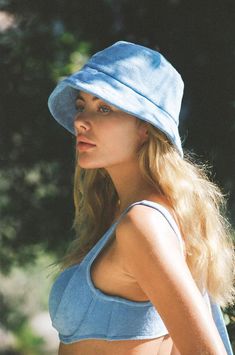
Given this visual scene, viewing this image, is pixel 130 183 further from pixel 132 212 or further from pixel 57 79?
pixel 57 79

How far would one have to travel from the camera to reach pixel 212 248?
2.21 m

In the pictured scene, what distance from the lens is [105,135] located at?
6.89 feet

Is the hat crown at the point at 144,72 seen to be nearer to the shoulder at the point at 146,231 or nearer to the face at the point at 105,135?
the face at the point at 105,135

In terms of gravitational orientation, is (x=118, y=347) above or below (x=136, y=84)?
below

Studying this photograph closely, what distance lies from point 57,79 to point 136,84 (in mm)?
1478

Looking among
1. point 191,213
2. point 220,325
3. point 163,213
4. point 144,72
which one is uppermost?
point 144,72

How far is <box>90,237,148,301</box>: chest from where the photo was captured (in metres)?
1.95

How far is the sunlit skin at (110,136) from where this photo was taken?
210cm

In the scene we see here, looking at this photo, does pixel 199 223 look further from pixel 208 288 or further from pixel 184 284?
pixel 184 284

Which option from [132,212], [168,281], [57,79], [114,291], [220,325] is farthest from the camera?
[57,79]

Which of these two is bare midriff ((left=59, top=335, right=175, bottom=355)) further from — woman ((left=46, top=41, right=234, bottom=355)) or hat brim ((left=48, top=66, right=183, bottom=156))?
hat brim ((left=48, top=66, right=183, bottom=156))

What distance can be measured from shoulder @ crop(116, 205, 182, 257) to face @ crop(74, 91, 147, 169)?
0.25m

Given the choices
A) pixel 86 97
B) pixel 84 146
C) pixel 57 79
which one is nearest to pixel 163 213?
pixel 84 146

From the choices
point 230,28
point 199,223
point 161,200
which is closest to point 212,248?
point 199,223
